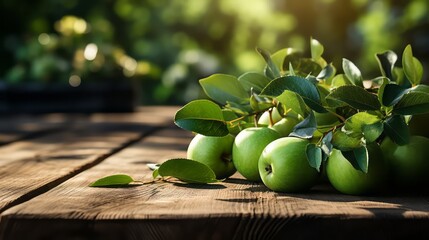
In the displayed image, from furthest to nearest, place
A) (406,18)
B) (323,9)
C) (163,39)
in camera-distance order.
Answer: (163,39), (323,9), (406,18)

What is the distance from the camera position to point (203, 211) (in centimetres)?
85

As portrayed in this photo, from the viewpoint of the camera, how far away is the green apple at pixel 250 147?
1.20 meters

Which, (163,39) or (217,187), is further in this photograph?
(163,39)

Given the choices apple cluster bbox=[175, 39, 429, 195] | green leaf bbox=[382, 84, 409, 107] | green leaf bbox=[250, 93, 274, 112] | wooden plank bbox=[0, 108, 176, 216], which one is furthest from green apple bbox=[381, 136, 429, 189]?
wooden plank bbox=[0, 108, 176, 216]

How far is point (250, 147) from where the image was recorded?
1.21m

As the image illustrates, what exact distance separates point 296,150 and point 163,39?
10527 mm

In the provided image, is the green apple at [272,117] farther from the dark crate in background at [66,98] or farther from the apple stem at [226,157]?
the dark crate in background at [66,98]

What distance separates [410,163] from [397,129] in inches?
2.9

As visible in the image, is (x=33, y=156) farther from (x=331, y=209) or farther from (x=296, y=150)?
(x=331, y=209)

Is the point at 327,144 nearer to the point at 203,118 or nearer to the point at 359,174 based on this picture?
the point at 359,174

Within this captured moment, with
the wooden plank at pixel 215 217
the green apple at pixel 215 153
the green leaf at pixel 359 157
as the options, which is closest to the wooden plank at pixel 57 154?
the wooden plank at pixel 215 217

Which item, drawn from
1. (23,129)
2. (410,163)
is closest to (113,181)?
(410,163)

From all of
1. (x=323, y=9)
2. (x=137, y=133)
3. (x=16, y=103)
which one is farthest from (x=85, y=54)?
(x=323, y=9)

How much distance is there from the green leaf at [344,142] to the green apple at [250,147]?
16 cm
